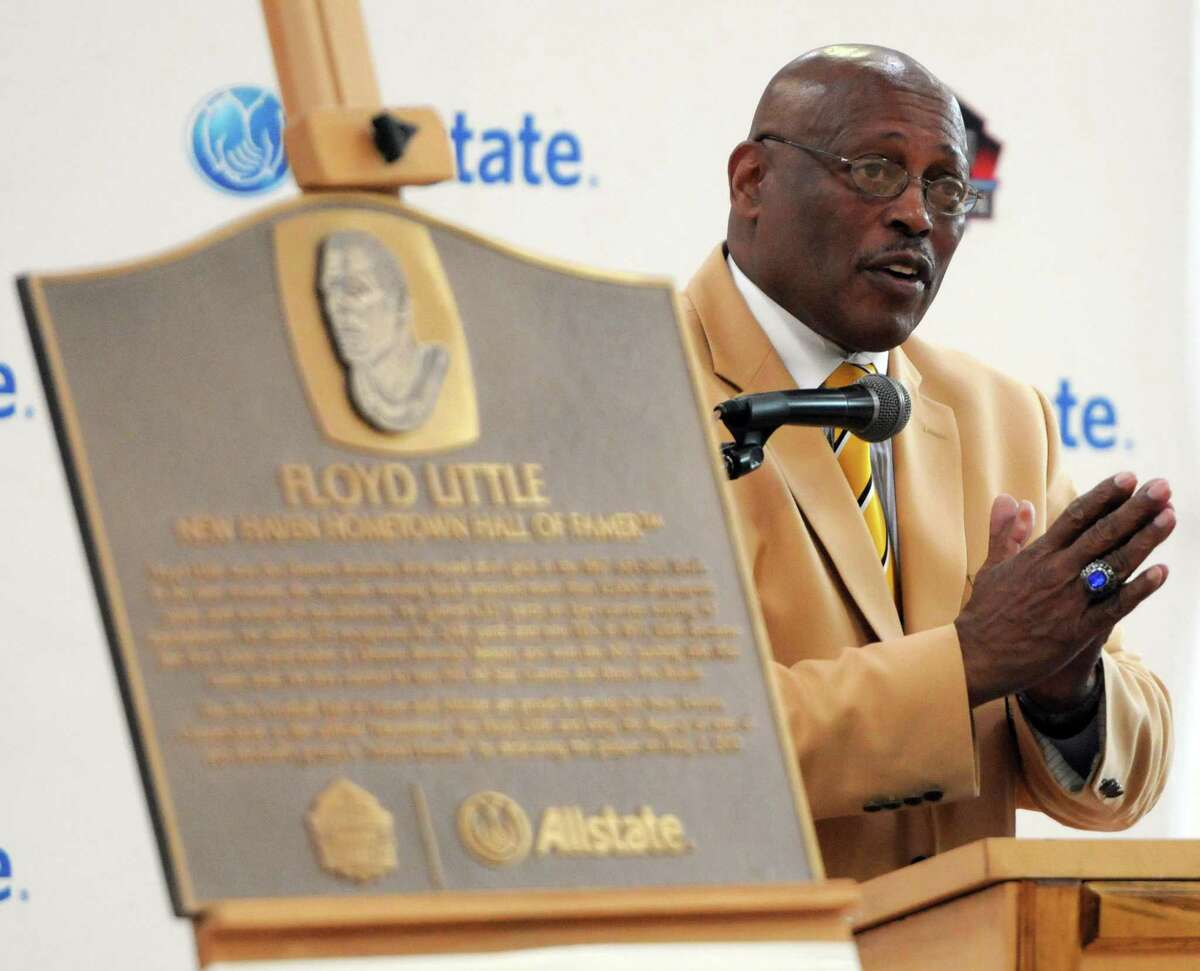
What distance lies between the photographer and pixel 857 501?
2381mm

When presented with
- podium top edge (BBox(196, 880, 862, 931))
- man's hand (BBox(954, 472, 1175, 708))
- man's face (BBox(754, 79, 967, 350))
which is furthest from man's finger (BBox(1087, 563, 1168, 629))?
podium top edge (BBox(196, 880, 862, 931))

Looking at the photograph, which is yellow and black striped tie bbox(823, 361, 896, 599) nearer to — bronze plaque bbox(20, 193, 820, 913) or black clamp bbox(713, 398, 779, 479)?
black clamp bbox(713, 398, 779, 479)

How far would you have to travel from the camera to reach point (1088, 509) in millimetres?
2076

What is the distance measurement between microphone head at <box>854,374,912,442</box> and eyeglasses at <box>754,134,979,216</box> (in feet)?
1.89

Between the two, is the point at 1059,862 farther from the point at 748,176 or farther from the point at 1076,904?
the point at 748,176

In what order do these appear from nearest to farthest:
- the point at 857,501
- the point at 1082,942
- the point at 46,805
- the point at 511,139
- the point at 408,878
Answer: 1. the point at 408,878
2. the point at 1082,942
3. the point at 857,501
4. the point at 46,805
5. the point at 511,139

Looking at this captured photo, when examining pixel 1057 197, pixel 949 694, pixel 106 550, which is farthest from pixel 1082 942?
pixel 1057 197

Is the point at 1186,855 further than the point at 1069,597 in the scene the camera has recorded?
No

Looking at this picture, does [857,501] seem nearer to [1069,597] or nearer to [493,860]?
[1069,597]

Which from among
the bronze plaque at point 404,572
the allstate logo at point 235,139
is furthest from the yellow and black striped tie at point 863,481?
the allstate logo at point 235,139

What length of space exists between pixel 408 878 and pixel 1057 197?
2608 millimetres

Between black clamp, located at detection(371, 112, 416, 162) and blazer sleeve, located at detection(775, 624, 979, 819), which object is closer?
black clamp, located at detection(371, 112, 416, 162)

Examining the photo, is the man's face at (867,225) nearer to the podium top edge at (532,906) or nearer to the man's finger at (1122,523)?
the man's finger at (1122,523)

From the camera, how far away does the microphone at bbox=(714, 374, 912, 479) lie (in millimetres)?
1787
